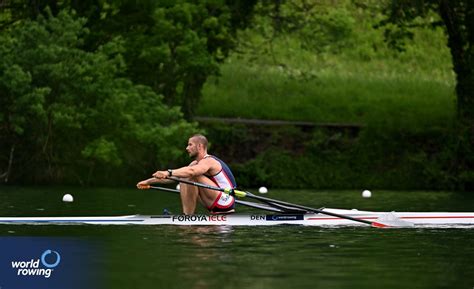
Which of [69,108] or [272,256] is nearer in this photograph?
[272,256]

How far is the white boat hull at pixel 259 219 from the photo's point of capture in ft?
75.6

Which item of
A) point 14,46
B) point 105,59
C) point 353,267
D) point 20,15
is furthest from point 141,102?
point 353,267

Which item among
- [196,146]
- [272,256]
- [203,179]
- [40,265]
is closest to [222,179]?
[203,179]

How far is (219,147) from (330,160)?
4.35 meters

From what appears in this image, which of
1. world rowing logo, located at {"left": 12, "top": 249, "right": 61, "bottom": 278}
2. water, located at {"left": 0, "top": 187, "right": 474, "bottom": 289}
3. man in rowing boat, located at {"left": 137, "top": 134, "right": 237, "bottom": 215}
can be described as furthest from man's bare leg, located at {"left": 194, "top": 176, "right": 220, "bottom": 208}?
world rowing logo, located at {"left": 12, "top": 249, "right": 61, "bottom": 278}

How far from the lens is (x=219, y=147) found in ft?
153

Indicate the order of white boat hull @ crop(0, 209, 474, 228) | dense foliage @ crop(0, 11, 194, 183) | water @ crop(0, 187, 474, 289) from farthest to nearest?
dense foliage @ crop(0, 11, 194, 183), white boat hull @ crop(0, 209, 474, 228), water @ crop(0, 187, 474, 289)

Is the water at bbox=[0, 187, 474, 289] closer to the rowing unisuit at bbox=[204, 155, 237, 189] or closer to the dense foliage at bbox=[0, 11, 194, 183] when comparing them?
the rowing unisuit at bbox=[204, 155, 237, 189]

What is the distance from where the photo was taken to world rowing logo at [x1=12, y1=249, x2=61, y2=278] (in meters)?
16.3

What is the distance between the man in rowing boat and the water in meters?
0.74

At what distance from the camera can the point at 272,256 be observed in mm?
18266

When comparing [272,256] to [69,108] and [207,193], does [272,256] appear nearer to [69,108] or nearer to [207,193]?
[207,193]

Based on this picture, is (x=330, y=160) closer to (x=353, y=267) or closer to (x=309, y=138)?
(x=309, y=138)

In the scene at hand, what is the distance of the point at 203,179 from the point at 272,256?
4901 mm
